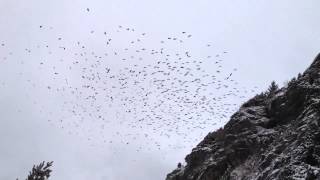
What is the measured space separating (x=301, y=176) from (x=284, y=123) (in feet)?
34.9

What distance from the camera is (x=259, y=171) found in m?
20.4

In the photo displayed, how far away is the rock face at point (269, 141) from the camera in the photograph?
56.6 ft

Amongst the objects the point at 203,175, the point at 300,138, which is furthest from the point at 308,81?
the point at 203,175

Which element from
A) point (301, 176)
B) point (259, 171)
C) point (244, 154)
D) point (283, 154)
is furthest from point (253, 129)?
point (301, 176)

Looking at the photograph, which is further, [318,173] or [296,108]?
[296,108]

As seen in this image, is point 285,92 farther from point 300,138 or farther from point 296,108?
Answer: point 300,138

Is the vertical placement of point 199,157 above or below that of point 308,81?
above

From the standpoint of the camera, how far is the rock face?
17.2 meters

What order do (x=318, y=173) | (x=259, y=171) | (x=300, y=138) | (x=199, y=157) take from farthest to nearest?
(x=199, y=157) → (x=259, y=171) → (x=300, y=138) → (x=318, y=173)

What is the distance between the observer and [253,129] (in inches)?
1104

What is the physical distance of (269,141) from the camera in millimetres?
25312

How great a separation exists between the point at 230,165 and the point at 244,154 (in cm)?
108

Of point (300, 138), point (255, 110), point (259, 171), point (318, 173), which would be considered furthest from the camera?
point (255, 110)

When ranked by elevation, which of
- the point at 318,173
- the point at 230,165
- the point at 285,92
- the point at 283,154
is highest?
the point at 285,92
